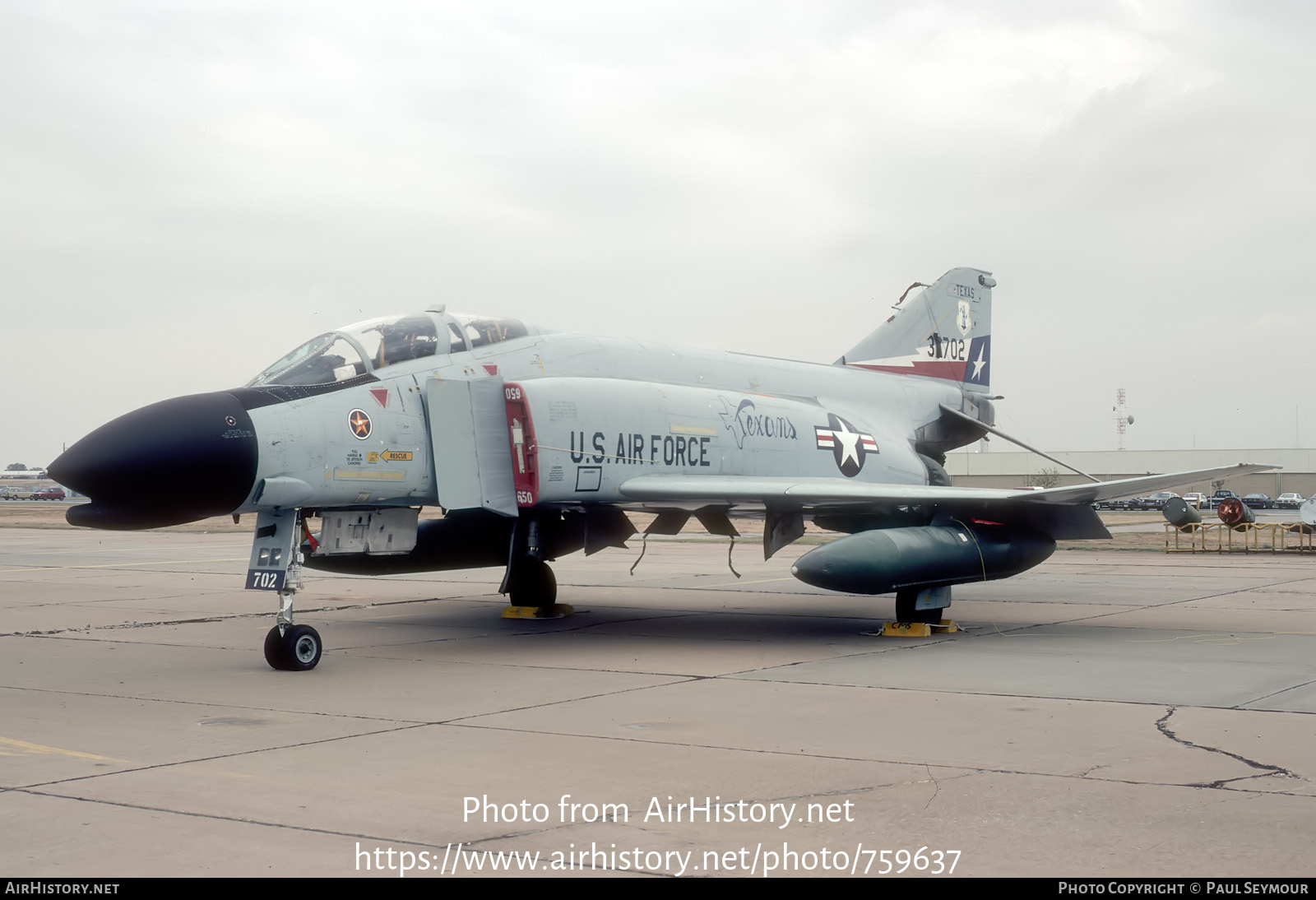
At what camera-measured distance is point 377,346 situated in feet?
33.4

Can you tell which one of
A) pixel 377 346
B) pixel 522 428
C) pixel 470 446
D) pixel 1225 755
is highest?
pixel 377 346

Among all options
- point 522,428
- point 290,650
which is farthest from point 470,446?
point 290,650

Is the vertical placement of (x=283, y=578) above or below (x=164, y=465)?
below

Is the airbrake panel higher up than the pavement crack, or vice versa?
the airbrake panel

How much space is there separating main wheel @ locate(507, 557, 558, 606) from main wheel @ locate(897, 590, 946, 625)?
157 inches

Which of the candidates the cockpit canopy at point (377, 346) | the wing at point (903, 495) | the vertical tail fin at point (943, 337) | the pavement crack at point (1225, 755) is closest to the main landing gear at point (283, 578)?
the cockpit canopy at point (377, 346)

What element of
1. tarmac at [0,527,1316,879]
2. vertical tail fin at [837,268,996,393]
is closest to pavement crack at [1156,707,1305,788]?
tarmac at [0,527,1316,879]

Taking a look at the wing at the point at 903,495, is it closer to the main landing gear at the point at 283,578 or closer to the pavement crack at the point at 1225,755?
the main landing gear at the point at 283,578

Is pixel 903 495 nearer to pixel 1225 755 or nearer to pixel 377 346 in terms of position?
pixel 377 346

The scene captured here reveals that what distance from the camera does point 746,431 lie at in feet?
40.6

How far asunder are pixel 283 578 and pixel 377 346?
2294 mm

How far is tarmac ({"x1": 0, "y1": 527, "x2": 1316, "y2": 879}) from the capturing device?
14.3 ft

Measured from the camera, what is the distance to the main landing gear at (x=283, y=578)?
896cm

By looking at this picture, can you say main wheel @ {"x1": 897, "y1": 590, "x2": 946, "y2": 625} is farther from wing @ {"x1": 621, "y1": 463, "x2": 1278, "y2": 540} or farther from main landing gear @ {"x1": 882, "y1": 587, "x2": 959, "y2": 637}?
wing @ {"x1": 621, "y1": 463, "x2": 1278, "y2": 540}
